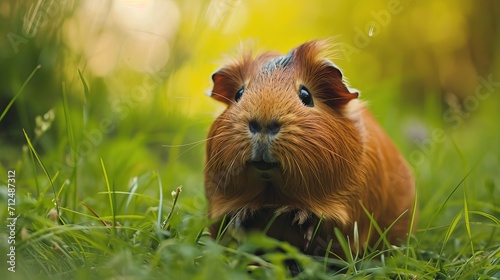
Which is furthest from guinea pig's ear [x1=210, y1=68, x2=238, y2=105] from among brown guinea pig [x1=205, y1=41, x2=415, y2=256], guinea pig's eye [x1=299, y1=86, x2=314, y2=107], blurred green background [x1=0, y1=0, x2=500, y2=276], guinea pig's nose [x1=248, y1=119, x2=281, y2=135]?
guinea pig's nose [x1=248, y1=119, x2=281, y2=135]

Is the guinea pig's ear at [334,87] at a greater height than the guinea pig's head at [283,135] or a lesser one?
greater

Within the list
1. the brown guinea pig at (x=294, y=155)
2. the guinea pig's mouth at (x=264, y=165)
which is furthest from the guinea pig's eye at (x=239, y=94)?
the guinea pig's mouth at (x=264, y=165)

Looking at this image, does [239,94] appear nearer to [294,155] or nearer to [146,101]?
[294,155]

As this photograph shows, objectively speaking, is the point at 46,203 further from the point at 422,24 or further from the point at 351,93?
the point at 422,24

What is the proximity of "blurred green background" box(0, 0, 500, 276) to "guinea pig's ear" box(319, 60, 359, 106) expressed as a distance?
0.24m

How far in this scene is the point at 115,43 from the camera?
5.35 m

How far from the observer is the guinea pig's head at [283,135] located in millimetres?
2373

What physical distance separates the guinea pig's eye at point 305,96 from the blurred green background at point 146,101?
1.16 ft

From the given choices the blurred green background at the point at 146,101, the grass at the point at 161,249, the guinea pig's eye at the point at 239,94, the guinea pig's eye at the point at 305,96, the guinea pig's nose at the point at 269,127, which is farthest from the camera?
the blurred green background at the point at 146,101

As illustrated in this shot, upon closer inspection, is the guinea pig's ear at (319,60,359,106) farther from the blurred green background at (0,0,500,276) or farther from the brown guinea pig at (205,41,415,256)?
the blurred green background at (0,0,500,276)

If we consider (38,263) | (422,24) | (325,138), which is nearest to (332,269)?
(325,138)

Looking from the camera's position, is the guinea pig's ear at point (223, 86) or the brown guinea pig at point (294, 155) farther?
the guinea pig's ear at point (223, 86)

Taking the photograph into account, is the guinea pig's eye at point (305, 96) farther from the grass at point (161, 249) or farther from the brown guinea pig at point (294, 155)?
the grass at point (161, 249)

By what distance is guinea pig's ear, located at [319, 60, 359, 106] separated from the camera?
8.70 ft
